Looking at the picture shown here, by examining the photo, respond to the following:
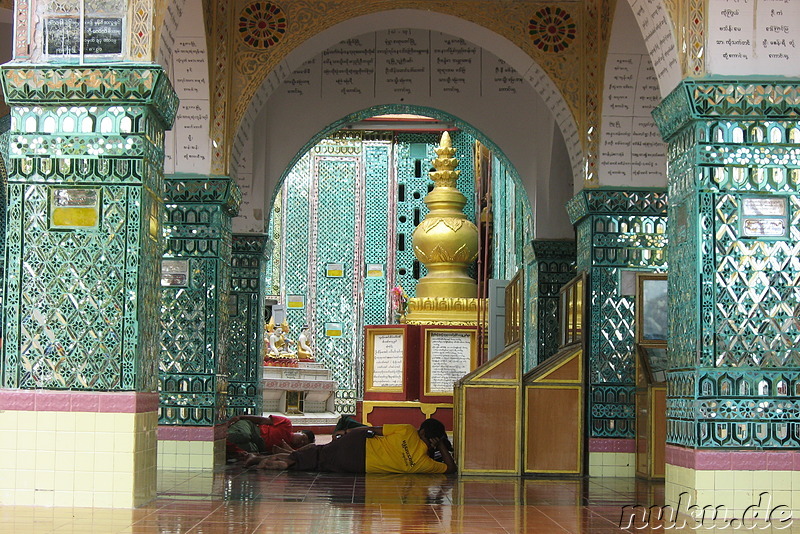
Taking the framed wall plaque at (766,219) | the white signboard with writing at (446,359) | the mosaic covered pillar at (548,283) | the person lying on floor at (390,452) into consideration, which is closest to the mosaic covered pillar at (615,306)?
the person lying on floor at (390,452)

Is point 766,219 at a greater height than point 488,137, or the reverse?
point 488,137

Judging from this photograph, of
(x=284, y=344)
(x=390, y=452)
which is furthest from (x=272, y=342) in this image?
(x=390, y=452)

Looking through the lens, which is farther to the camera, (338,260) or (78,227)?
(338,260)

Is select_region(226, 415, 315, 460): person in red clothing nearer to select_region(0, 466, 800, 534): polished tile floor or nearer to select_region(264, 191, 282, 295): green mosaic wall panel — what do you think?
A: select_region(0, 466, 800, 534): polished tile floor

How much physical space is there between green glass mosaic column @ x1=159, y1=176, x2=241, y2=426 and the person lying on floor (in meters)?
1.15

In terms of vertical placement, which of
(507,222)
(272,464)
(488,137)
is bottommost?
(272,464)

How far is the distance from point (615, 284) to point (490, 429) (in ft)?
5.62

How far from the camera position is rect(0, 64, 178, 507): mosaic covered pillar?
6.58 metres

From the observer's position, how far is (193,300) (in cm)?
982

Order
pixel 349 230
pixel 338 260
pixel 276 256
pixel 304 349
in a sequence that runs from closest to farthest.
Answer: pixel 304 349, pixel 276 256, pixel 338 260, pixel 349 230

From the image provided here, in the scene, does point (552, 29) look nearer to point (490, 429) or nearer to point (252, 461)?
point (490, 429)

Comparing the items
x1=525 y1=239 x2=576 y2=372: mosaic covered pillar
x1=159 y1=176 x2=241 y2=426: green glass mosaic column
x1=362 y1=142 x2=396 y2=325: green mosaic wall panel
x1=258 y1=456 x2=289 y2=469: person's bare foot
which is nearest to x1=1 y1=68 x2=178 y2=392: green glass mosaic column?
x1=159 y1=176 x2=241 y2=426: green glass mosaic column

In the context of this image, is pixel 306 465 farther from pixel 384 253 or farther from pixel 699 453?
pixel 384 253
